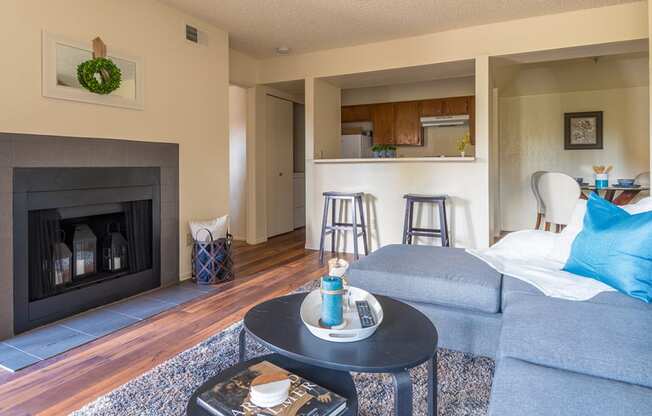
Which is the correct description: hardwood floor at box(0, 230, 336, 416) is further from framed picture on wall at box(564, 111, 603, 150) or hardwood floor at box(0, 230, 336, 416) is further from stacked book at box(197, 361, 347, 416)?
framed picture on wall at box(564, 111, 603, 150)

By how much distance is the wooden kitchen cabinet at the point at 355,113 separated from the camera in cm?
651

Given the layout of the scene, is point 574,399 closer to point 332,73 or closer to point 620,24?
point 620,24

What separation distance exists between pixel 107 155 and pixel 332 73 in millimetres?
2698

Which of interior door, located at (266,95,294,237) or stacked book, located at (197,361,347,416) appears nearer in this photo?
stacked book, located at (197,361,347,416)

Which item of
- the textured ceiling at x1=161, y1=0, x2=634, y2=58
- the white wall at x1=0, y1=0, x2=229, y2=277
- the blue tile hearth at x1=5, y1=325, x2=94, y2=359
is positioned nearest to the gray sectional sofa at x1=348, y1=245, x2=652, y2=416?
the blue tile hearth at x1=5, y1=325, x2=94, y2=359

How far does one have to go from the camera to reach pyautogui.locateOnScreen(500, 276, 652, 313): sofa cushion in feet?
5.36

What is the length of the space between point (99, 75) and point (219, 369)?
2.11 metres

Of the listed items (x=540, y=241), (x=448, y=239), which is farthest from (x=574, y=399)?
(x=448, y=239)

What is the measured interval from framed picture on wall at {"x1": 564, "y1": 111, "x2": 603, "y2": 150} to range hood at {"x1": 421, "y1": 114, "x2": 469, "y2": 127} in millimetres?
1453

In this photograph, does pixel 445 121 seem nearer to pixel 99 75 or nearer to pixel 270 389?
pixel 99 75

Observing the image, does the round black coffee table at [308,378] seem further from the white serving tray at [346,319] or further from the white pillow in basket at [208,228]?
the white pillow in basket at [208,228]

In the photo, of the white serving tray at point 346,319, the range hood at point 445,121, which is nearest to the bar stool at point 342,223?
the range hood at point 445,121

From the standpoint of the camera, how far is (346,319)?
149 cm

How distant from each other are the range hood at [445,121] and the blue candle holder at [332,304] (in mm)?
5050
